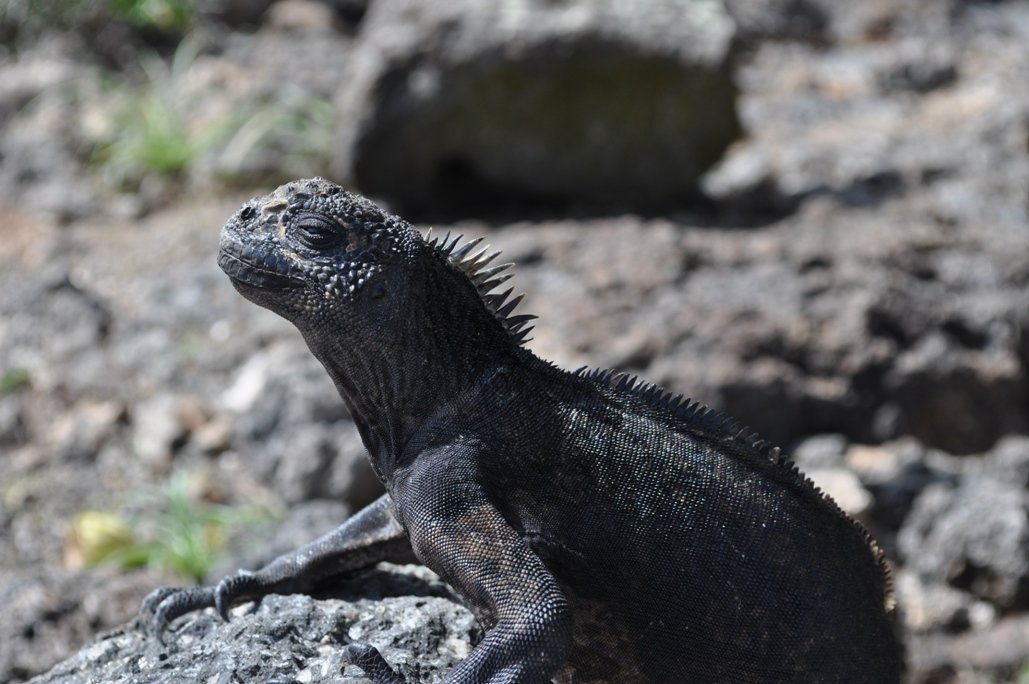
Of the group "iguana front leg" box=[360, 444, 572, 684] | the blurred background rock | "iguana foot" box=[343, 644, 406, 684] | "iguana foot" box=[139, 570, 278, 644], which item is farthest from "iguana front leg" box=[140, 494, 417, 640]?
the blurred background rock

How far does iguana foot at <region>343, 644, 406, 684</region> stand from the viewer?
3230 millimetres

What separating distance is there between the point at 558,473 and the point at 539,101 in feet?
19.1

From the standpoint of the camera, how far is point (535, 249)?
830cm

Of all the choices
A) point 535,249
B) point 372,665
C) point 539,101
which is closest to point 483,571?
point 372,665

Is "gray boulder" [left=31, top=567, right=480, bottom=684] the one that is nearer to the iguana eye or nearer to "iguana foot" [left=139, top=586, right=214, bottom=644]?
"iguana foot" [left=139, top=586, right=214, bottom=644]

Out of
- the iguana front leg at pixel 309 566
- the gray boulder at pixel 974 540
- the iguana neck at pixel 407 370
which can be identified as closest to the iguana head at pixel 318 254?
the iguana neck at pixel 407 370

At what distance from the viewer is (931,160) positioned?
9.56 metres

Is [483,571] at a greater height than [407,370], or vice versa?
[407,370]

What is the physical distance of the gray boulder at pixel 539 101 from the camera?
880 centimetres

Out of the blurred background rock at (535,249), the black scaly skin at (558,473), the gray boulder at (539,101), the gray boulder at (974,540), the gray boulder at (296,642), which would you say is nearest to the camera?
the gray boulder at (296,642)

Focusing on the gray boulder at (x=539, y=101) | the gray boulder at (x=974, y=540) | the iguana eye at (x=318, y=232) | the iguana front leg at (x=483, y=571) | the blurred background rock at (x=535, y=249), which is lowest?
the gray boulder at (x=974, y=540)

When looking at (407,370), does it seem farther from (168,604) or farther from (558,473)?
(168,604)

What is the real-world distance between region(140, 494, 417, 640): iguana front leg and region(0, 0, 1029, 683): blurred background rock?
1.37 meters

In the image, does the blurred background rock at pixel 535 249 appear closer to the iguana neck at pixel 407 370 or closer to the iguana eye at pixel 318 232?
the iguana neck at pixel 407 370
